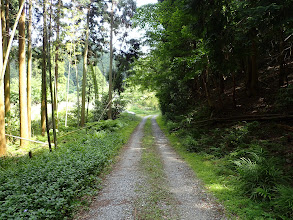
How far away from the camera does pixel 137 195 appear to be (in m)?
5.11

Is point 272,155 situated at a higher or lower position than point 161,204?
higher

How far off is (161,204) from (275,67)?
13174 mm

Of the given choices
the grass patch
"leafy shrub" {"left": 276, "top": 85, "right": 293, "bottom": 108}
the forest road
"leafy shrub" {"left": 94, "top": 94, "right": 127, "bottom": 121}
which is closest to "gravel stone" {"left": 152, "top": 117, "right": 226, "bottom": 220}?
the forest road

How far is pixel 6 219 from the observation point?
125 inches

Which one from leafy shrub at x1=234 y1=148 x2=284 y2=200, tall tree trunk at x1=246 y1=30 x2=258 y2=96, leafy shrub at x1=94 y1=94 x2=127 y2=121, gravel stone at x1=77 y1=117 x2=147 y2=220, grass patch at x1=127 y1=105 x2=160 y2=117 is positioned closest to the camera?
gravel stone at x1=77 y1=117 x2=147 y2=220

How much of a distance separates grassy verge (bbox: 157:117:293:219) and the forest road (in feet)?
1.23

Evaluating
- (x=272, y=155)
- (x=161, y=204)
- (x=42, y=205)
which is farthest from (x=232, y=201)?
(x=42, y=205)

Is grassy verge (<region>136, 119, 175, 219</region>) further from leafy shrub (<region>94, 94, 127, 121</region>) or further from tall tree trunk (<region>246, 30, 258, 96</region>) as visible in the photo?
leafy shrub (<region>94, 94, 127, 121</region>)

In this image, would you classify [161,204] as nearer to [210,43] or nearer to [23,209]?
[23,209]

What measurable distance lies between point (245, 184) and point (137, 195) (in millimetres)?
3041

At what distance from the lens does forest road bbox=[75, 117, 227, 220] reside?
4.24 m

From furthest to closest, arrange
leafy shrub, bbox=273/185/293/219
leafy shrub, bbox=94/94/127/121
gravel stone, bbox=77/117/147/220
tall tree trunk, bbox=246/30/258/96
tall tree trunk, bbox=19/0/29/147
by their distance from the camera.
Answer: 1. leafy shrub, bbox=94/94/127/121
2. tall tree trunk, bbox=246/30/258/96
3. tall tree trunk, bbox=19/0/29/147
4. gravel stone, bbox=77/117/147/220
5. leafy shrub, bbox=273/185/293/219

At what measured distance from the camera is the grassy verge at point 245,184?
4.09m

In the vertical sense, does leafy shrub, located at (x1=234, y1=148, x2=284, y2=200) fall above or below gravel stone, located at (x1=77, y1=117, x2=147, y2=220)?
above
